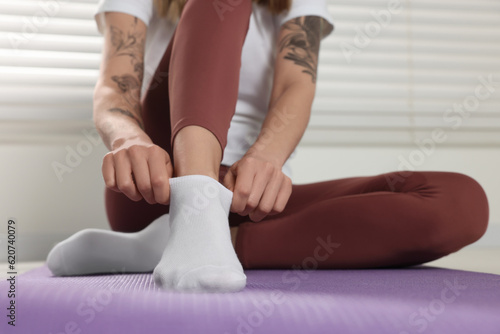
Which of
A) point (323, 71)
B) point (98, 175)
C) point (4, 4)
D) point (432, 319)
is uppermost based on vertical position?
point (4, 4)

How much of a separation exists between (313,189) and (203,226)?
47 centimetres

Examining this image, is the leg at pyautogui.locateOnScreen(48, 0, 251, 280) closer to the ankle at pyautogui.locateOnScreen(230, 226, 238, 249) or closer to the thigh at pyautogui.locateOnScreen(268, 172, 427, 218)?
the ankle at pyautogui.locateOnScreen(230, 226, 238, 249)

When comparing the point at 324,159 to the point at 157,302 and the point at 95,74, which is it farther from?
the point at 157,302

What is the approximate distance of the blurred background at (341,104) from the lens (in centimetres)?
143

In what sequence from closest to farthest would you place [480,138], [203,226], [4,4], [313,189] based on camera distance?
Answer: 1. [203,226]
2. [313,189]
3. [4,4]
4. [480,138]

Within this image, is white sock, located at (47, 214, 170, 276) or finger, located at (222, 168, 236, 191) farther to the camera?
white sock, located at (47, 214, 170, 276)

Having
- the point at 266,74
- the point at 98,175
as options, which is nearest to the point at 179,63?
the point at 266,74

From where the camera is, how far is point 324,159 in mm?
1582

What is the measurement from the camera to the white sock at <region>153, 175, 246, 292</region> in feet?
1.68

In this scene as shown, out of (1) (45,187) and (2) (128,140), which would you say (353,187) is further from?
(1) (45,187)

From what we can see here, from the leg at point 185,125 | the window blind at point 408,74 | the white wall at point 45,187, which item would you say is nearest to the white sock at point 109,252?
the leg at point 185,125

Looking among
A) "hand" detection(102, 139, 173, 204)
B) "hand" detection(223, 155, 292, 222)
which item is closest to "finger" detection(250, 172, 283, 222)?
"hand" detection(223, 155, 292, 222)

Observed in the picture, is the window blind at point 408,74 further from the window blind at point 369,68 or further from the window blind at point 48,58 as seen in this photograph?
the window blind at point 48,58

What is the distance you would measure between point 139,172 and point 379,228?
0.41 m
